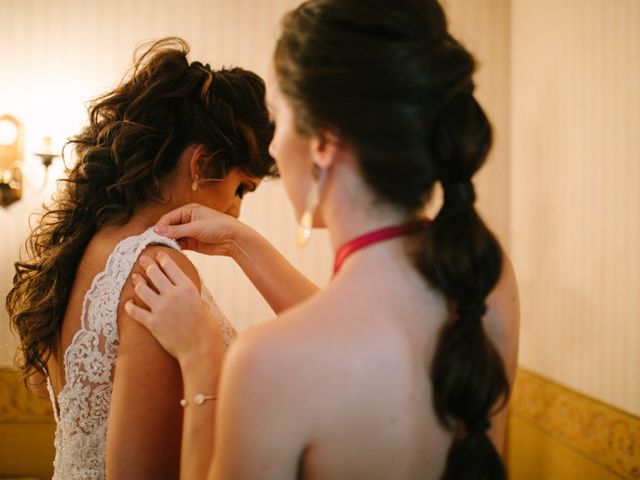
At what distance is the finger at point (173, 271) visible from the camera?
3.68ft

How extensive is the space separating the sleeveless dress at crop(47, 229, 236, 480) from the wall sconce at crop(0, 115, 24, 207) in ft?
6.37

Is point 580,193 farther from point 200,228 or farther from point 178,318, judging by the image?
point 178,318

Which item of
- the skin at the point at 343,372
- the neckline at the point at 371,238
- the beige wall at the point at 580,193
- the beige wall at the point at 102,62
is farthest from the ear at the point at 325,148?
the beige wall at the point at 102,62

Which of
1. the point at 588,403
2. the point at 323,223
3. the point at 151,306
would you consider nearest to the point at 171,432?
the point at 151,306

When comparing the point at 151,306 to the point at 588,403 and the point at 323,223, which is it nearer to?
the point at 323,223

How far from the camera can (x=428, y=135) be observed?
733 millimetres

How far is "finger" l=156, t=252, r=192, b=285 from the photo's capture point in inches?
44.2

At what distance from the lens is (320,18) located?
750mm

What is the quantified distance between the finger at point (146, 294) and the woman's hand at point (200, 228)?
0.16m

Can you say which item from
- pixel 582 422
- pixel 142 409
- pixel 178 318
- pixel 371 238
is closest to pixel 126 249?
pixel 178 318

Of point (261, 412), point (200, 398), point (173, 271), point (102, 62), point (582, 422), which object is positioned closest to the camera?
point (261, 412)

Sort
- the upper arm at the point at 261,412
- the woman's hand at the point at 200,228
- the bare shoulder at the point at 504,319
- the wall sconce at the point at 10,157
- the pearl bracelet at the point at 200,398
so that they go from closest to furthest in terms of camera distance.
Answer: the upper arm at the point at 261,412
the bare shoulder at the point at 504,319
the pearl bracelet at the point at 200,398
the woman's hand at the point at 200,228
the wall sconce at the point at 10,157

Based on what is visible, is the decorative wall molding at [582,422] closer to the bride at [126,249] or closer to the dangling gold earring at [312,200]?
the bride at [126,249]

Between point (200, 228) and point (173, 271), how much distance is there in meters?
0.24
